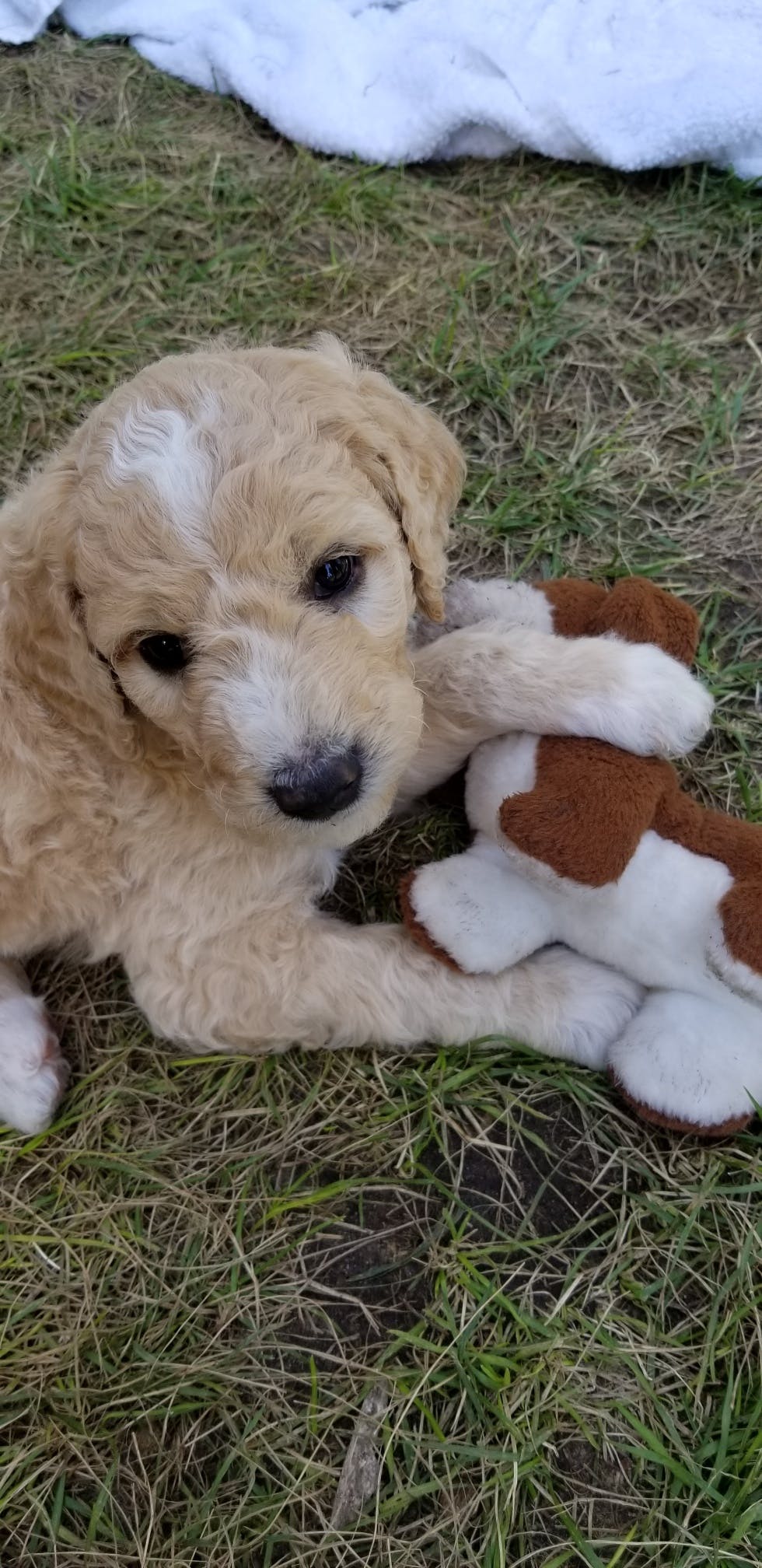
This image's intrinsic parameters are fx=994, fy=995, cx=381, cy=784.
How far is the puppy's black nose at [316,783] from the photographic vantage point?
2.02 metres

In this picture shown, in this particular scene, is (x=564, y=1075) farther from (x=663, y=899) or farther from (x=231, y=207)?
(x=231, y=207)

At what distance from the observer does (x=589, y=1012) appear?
2.67 meters

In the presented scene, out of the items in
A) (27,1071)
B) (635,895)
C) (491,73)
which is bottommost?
(27,1071)

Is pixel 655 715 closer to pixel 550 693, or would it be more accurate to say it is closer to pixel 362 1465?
pixel 550 693

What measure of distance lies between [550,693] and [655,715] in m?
0.27

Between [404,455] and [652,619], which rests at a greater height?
[404,455]

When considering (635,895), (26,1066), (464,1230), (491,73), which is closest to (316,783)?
(635,895)

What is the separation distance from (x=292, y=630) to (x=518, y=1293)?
174 centimetres

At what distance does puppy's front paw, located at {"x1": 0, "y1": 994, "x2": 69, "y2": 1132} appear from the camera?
2908 millimetres

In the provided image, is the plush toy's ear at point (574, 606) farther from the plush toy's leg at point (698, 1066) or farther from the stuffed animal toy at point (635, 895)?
the plush toy's leg at point (698, 1066)

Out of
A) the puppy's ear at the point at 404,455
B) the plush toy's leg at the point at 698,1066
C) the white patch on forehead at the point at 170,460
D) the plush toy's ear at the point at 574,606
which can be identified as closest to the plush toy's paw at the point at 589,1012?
the plush toy's leg at the point at 698,1066

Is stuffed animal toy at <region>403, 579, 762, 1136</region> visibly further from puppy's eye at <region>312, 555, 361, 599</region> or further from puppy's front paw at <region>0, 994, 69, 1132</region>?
puppy's front paw at <region>0, 994, 69, 1132</region>

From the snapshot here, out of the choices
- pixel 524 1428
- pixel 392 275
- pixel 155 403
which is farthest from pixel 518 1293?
pixel 392 275

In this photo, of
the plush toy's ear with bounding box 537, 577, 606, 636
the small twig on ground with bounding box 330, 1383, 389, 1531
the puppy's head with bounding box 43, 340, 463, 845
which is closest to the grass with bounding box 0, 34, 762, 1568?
the small twig on ground with bounding box 330, 1383, 389, 1531
